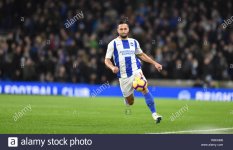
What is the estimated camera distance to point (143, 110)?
2388cm

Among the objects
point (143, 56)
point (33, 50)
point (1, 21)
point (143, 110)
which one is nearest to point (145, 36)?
point (33, 50)

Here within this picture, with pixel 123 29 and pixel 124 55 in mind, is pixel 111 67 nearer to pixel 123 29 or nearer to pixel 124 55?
pixel 124 55

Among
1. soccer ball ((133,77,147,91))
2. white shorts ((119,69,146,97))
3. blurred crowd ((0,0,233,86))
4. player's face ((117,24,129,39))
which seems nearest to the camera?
soccer ball ((133,77,147,91))

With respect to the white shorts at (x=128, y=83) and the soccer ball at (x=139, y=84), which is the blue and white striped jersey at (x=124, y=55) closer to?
the white shorts at (x=128, y=83)

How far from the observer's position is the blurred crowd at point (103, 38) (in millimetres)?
33344

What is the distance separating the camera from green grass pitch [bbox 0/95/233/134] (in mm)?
16625

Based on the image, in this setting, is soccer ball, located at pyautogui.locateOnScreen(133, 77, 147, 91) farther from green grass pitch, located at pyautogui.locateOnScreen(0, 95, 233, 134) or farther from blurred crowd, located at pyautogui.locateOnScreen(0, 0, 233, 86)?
blurred crowd, located at pyautogui.locateOnScreen(0, 0, 233, 86)

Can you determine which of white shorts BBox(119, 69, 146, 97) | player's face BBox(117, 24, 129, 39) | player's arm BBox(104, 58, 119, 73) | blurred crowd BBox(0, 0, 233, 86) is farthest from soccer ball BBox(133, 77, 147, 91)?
blurred crowd BBox(0, 0, 233, 86)

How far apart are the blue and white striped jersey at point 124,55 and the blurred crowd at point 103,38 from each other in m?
13.8

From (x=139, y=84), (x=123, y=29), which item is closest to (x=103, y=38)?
(x=123, y=29)

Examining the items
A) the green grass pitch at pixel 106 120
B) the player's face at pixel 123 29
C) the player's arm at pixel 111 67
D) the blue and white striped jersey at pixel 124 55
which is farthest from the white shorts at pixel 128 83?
the player's face at pixel 123 29

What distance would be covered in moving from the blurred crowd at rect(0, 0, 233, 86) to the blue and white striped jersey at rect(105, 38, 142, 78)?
1385 centimetres

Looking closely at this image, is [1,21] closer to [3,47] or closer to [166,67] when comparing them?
[3,47]

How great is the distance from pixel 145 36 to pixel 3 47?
747 cm
